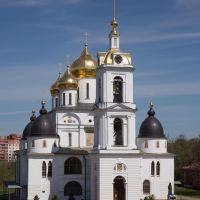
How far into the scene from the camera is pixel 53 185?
1667 inches

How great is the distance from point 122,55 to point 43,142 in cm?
924

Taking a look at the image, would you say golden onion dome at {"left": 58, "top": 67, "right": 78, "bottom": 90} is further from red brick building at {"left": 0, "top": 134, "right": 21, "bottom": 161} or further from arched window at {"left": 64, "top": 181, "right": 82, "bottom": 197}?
red brick building at {"left": 0, "top": 134, "right": 21, "bottom": 161}

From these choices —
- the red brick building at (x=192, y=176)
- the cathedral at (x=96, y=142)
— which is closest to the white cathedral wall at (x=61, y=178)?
the cathedral at (x=96, y=142)

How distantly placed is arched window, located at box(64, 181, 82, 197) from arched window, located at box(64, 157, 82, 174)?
33.5 inches

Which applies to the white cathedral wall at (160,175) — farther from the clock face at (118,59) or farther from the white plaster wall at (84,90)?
the clock face at (118,59)

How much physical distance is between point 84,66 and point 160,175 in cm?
1125

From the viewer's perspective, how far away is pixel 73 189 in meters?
43.0

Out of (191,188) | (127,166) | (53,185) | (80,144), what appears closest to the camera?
(127,166)

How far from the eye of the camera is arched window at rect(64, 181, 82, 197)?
42781 millimetres

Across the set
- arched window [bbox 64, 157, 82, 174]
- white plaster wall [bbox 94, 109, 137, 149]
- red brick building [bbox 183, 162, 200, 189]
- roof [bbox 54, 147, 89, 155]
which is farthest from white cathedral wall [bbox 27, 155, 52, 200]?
red brick building [bbox 183, 162, 200, 189]

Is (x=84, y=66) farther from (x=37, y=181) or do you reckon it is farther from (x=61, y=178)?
(x=37, y=181)

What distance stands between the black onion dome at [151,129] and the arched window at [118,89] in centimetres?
731

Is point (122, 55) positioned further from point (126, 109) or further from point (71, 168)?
point (71, 168)

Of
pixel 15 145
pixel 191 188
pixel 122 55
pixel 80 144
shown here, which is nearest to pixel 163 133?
pixel 80 144
